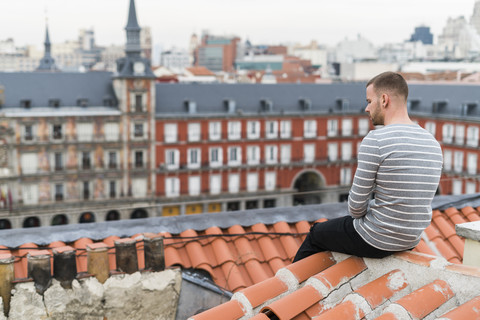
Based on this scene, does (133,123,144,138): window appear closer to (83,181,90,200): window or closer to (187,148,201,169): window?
(187,148,201,169): window

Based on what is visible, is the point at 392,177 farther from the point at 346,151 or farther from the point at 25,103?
the point at 346,151

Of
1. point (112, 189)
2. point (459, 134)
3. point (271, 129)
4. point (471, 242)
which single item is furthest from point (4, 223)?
point (471, 242)

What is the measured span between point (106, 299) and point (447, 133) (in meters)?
50.7

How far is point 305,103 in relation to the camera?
5659 cm

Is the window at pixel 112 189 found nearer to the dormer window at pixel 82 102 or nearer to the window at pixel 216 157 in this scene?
the dormer window at pixel 82 102

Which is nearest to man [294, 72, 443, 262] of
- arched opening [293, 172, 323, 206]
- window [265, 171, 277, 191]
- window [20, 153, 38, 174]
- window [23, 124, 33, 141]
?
window [23, 124, 33, 141]

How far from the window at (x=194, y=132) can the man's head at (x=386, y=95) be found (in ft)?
156

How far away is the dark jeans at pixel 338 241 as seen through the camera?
4.99 m

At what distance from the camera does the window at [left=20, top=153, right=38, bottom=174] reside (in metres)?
47.4

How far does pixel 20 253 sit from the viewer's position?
7.21 m

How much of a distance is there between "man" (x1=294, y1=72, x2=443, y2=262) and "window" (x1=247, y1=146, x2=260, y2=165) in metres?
49.6

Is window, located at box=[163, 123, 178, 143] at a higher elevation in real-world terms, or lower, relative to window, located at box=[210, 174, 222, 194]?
higher

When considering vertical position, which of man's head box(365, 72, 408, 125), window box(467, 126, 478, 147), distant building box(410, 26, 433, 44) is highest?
distant building box(410, 26, 433, 44)

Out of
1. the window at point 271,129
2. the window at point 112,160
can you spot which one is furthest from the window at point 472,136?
the window at point 112,160
